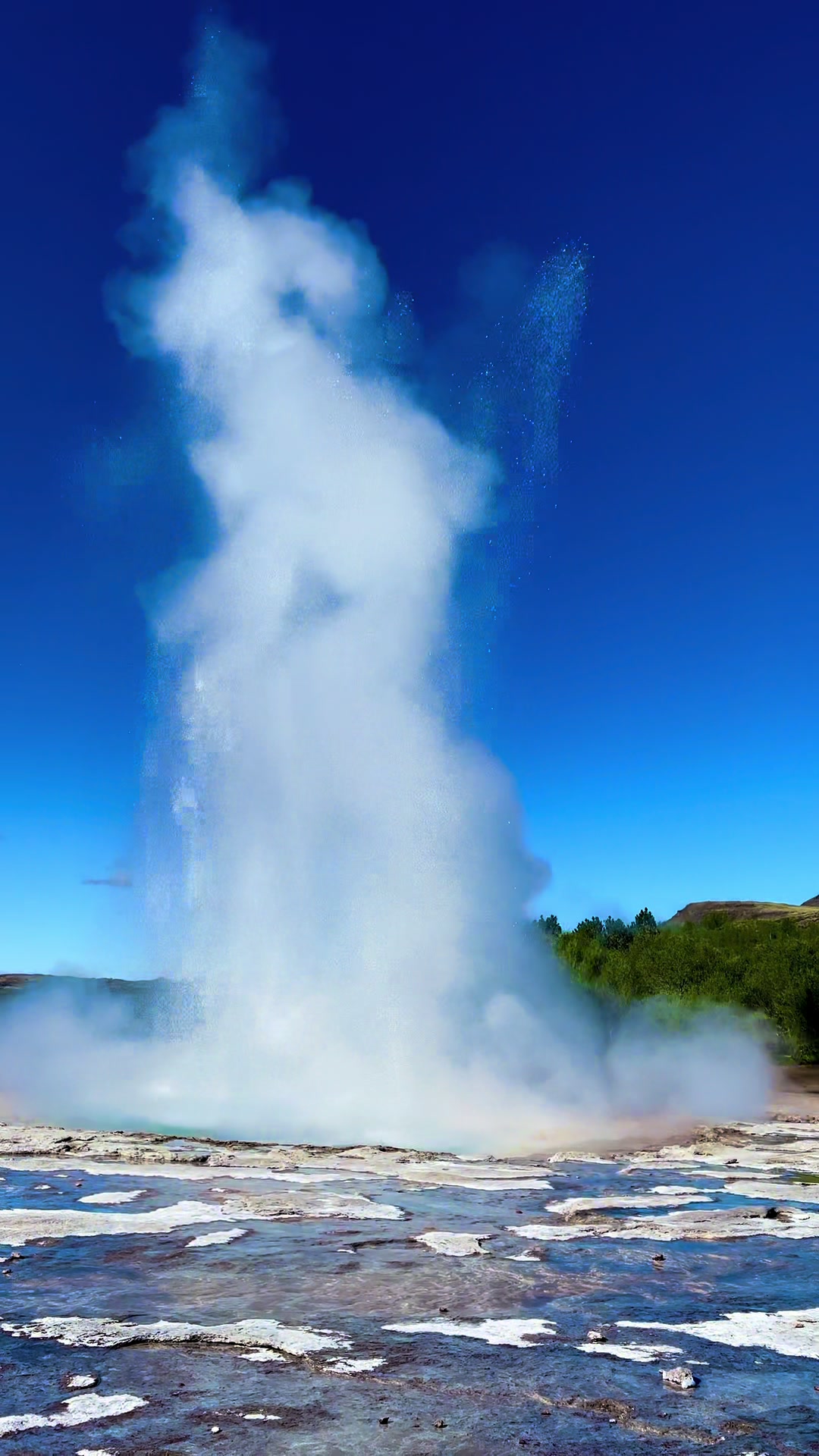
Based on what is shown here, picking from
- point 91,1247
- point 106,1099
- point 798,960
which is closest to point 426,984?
point 106,1099

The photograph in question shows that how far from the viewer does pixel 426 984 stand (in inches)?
1003

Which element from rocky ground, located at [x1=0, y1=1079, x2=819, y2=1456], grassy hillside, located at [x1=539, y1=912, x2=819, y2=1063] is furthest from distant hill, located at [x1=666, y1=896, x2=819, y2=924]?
rocky ground, located at [x1=0, y1=1079, x2=819, y2=1456]

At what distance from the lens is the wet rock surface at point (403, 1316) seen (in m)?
5.04

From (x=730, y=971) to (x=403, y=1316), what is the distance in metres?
47.5

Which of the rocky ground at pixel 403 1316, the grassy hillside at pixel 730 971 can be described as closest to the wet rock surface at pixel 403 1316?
the rocky ground at pixel 403 1316

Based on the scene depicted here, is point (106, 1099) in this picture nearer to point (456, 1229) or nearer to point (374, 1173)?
point (374, 1173)

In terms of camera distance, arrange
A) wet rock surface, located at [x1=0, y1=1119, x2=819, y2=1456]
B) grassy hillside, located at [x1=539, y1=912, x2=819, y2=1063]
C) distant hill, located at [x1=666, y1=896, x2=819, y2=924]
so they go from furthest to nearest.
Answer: distant hill, located at [x1=666, y1=896, x2=819, y2=924]
grassy hillside, located at [x1=539, y1=912, x2=819, y2=1063]
wet rock surface, located at [x1=0, y1=1119, x2=819, y2=1456]

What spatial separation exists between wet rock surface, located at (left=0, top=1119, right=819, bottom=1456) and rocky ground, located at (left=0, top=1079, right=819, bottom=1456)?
2 cm

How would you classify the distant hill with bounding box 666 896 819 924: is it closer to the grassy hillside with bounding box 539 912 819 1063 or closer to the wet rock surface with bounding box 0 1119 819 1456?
the grassy hillside with bounding box 539 912 819 1063

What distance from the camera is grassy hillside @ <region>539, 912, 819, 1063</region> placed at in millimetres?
41969

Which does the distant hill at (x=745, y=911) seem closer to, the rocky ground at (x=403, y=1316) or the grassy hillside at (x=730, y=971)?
the grassy hillside at (x=730, y=971)

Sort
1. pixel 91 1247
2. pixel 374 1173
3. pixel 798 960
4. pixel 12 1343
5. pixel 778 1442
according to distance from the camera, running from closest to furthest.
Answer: pixel 778 1442 < pixel 12 1343 < pixel 91 1247 < pixel 374 1173 < pixel 798 960

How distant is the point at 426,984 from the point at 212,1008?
19.7ft

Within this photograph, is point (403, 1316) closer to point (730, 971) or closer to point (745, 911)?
point (730, 971)
